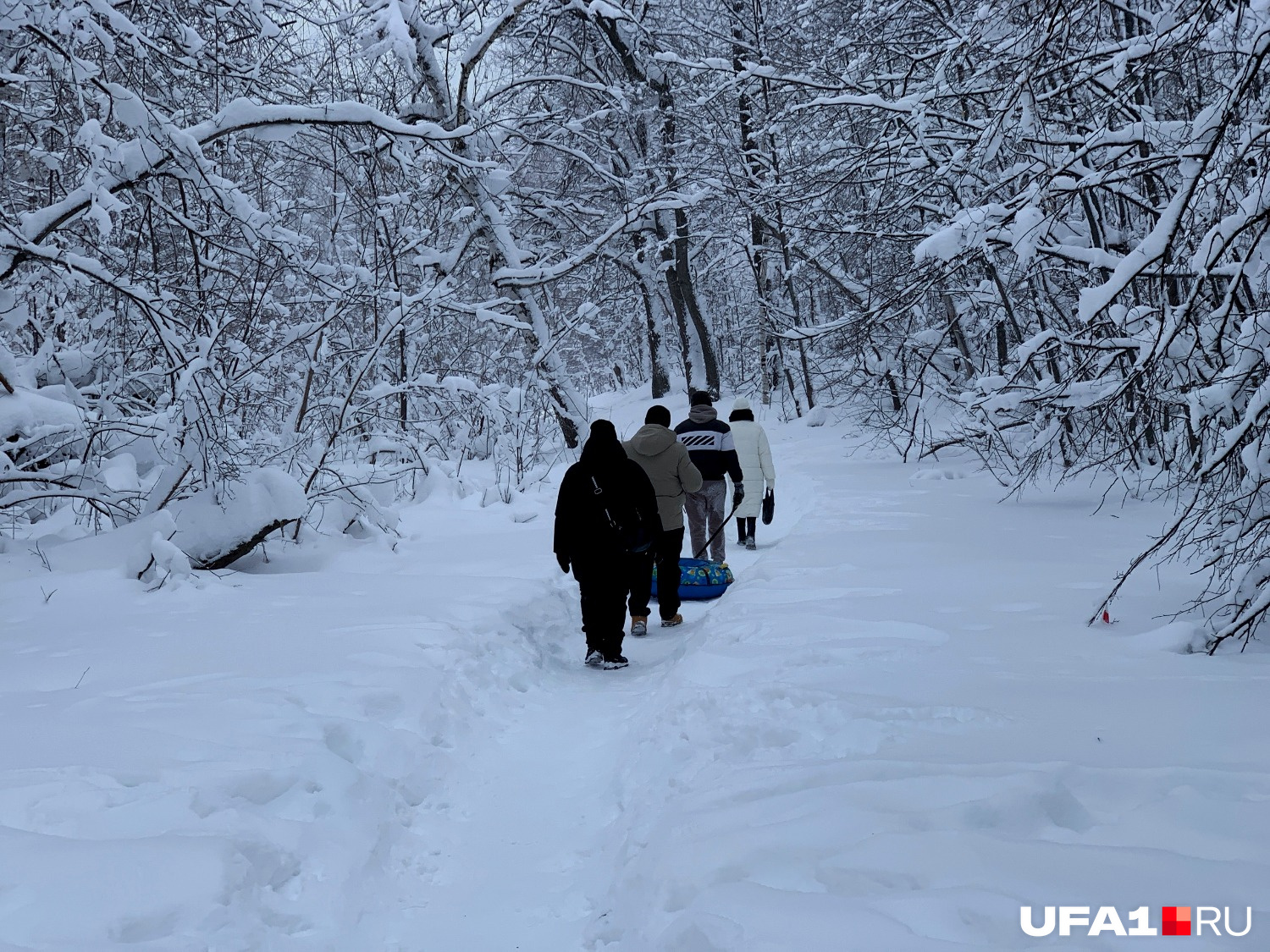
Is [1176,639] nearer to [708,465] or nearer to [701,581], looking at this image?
[701,581]

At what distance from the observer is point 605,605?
711 centimetres

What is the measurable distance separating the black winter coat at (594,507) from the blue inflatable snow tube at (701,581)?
5.64 ft

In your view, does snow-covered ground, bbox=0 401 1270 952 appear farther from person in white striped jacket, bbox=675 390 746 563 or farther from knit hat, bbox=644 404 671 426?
person in white striped jacket, bbox=675 390 746 563

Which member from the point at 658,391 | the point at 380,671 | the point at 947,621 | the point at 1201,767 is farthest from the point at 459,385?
the point at 658,391

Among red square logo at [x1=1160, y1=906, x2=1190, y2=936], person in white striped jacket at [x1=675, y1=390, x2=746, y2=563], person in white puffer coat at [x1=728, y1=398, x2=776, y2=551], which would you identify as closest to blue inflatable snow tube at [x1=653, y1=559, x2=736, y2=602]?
person in white striped jacket at [x1=675, y1=390, x2=746, y2=563]

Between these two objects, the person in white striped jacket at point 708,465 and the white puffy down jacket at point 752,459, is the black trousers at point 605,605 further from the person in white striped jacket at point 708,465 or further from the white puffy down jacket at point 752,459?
the white puffy down jacket at point 752,459

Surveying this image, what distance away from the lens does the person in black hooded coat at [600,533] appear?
280 inches

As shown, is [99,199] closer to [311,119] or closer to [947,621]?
[311,119]

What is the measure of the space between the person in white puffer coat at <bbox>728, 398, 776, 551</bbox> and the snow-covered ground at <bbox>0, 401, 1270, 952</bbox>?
12.4ft

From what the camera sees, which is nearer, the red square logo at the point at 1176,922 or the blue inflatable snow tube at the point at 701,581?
the red square logo at the point at 1176,922

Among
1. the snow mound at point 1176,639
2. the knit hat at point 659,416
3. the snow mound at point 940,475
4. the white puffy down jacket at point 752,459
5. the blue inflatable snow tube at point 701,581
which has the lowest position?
the blue inflatable snow tube at point 701,581

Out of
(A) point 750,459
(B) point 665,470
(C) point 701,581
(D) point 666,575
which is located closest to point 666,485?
(B) point 665,470

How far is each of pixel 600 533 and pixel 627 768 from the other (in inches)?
110

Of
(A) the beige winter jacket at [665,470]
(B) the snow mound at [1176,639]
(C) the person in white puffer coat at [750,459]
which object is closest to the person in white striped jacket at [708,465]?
(C) the person in white puffer coat at [750,459]
